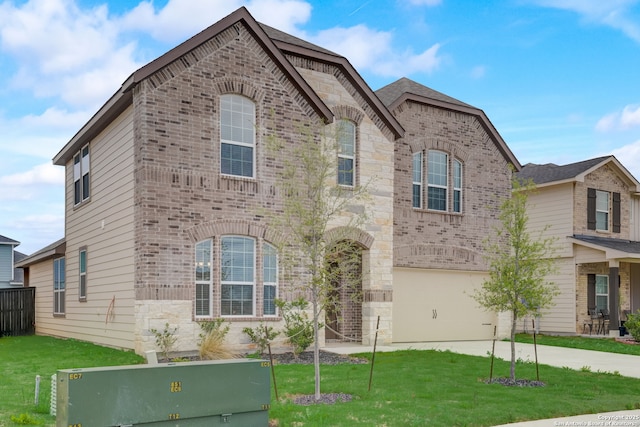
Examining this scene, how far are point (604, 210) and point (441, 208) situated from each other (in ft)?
32.8

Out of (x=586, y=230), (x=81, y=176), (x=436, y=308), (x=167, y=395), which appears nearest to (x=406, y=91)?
(x=436, y=308)

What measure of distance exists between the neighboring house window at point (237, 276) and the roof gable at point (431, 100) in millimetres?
7679

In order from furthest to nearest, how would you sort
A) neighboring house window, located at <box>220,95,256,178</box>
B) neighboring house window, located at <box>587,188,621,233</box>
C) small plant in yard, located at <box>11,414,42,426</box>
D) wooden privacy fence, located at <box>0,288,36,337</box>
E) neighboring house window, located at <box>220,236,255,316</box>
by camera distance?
neighboring house window, located at <box>587,188,621,233</box>, wooden privacy fence, located at <box>0,288,36,337</box>, neighboring house window, located at <box>220,95,256,178</box>, neighboring house window, located at <box>220,236,255,316</box>, small plant in yard, located at <box>11,414,42,426</box>

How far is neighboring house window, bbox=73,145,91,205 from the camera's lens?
21875mm

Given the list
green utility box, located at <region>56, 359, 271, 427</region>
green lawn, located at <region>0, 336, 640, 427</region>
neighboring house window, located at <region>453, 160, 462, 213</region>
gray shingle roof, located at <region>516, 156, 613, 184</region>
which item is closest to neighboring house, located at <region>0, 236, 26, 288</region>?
green lawn, located at <region>0, 336, 640, 427</region>

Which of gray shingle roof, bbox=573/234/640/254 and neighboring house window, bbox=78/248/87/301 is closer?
neighboring house window, bbox=78/248/87/301

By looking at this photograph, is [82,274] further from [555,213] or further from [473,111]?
[555,213]

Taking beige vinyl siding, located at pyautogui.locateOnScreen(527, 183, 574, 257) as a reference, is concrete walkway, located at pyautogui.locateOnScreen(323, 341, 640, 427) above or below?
below

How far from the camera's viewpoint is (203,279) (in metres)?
16.9

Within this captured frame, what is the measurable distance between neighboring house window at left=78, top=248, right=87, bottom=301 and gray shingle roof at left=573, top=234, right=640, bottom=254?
1866 cm

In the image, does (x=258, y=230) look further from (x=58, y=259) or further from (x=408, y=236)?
(x=58, y=259)

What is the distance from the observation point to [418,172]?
2277 cm

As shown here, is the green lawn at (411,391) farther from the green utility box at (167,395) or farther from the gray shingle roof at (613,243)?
the gray shingle roof at (613,243)

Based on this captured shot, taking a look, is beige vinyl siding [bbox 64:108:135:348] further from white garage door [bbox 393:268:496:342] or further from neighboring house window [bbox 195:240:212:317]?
white garage door [bbox 393:268:496:342]
